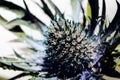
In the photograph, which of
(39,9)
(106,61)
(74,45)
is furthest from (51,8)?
(106,61)

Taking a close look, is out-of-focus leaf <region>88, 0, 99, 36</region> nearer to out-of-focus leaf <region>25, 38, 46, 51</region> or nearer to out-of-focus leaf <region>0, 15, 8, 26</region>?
out-of-focus leaf <region>25, 38, 46, 51</region>

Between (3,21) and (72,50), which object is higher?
(3,21)

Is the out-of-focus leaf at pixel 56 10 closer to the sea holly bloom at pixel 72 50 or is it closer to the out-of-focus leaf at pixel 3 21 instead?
the sea holly bloom at pixel 72 50

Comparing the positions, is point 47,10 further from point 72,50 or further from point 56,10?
point 72,50

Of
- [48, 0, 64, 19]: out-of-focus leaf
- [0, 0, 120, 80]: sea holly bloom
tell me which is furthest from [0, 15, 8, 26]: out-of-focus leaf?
[48, 0, 64, 19]: out-of-focus leaf

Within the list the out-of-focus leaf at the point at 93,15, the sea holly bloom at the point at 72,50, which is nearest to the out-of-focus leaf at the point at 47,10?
the sea holly bloom at the point at 72,50

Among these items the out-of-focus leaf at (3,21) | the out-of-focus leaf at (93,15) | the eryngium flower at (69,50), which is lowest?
the eryngium flower at (69,50)

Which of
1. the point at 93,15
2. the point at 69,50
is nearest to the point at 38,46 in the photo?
the point at 69,50

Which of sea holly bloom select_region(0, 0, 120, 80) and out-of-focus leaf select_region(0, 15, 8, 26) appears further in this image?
out-of-focus leaf select_region(0, 15, 8, 26)
